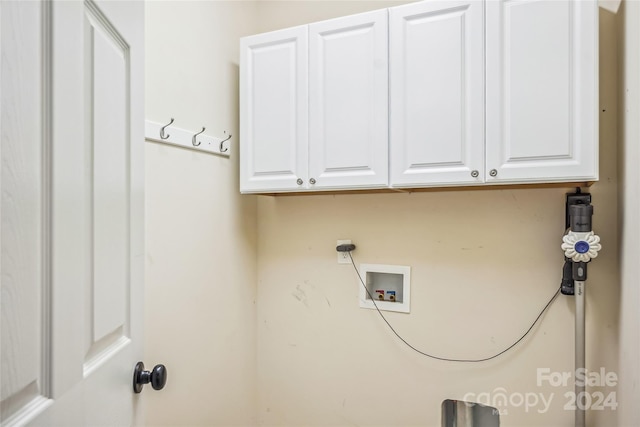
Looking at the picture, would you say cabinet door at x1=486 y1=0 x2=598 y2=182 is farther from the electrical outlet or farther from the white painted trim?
the white painted trim

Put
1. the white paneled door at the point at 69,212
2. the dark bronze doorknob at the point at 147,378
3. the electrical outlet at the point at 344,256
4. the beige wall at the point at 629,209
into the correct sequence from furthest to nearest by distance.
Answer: the electrical outlet at the point at 344,256 → the beige wall at the point at 629,209 → the dark bronze doorknob at the point at 147,378 → the white paneled door at the point at 69,212

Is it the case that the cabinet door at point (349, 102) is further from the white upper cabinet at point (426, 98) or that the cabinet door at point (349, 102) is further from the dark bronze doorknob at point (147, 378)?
the dark bronze doorknob at point (147, 378)

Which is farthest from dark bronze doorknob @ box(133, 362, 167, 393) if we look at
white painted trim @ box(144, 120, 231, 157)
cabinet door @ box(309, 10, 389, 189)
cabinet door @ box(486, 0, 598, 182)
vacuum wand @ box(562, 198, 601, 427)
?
vacuum wand @ box(562, 198, 601, 427)

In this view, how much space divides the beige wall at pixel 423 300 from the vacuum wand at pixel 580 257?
0.30 ft

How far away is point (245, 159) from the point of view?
168 centimetres

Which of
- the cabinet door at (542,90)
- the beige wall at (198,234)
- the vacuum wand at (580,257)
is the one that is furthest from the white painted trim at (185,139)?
the vacuum wand at (580,257)

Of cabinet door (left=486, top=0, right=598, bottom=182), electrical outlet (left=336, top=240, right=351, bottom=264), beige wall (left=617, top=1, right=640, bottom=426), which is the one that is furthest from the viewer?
electrical outlet (left=336, top=240, right=351, bottom=264)

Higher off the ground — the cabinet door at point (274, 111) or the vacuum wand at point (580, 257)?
the cabinet door at point (274, 111)

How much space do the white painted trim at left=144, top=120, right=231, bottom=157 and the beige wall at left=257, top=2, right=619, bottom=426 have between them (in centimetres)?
39

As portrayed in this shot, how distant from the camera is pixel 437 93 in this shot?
1392mm

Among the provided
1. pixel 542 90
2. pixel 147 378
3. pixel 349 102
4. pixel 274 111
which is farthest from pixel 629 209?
pixel 147 378

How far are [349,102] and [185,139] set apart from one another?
661 mm

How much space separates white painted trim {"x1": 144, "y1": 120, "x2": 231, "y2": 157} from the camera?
1.36m

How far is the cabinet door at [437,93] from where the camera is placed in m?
1.34
